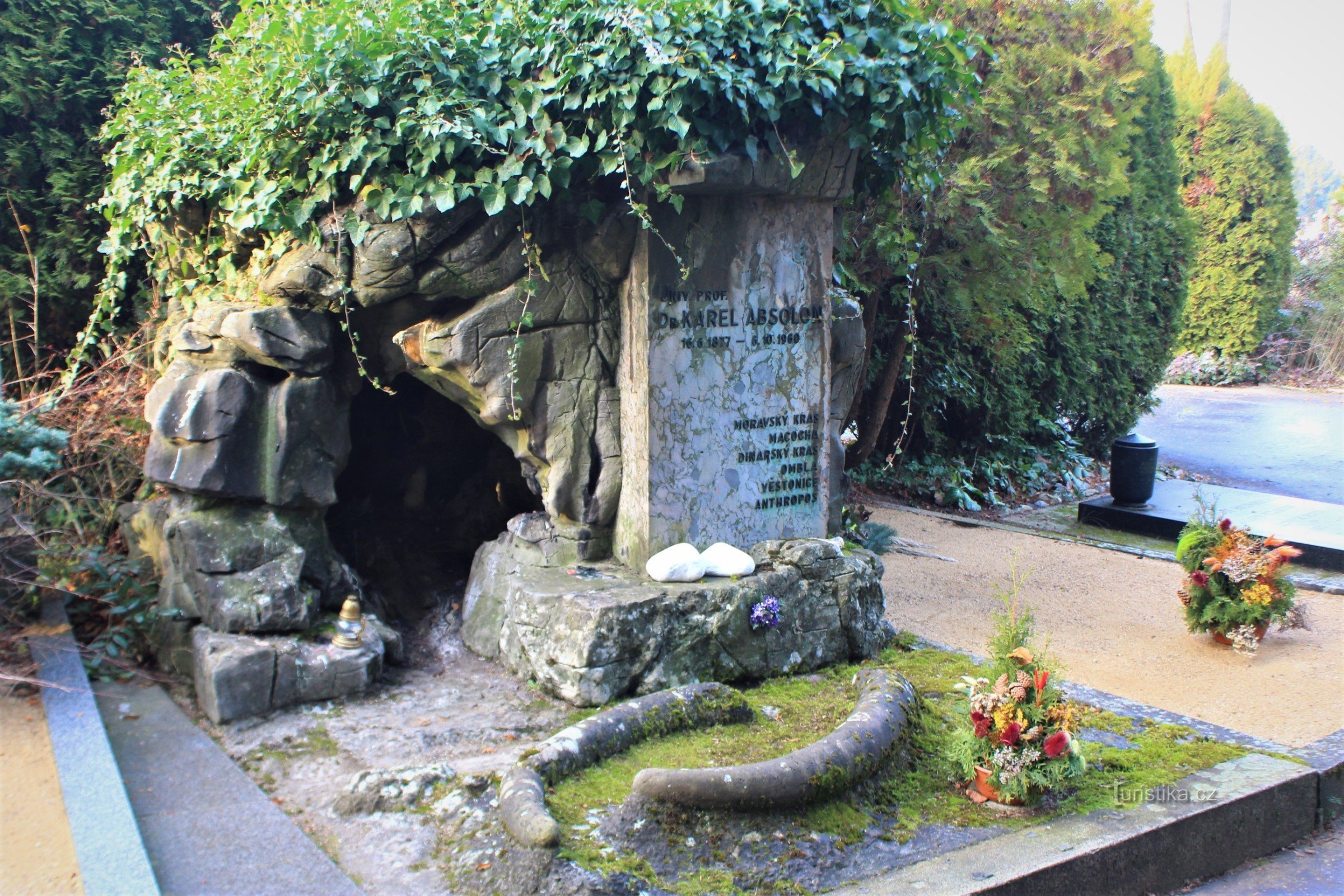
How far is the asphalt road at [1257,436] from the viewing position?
12344 mm

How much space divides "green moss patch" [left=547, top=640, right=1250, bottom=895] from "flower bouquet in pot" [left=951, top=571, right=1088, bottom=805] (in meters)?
0.10

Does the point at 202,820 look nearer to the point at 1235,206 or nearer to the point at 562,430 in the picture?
the point at 562,430

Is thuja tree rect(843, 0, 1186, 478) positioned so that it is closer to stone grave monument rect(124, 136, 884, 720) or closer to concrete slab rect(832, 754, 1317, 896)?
stone grave monument rect(124, 136, 884, 720)

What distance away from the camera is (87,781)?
11.9ft

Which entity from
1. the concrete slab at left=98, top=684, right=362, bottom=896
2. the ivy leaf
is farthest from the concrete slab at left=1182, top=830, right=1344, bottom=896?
the ivy leaf

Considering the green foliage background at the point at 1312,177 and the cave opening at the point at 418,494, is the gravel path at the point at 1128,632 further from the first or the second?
the green foliage background at the point at 1312,177

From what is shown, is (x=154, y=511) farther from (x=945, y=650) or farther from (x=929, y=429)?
(x=929, y=429)

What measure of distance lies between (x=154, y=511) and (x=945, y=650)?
14.6ft

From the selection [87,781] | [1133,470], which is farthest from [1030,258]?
[87,781]

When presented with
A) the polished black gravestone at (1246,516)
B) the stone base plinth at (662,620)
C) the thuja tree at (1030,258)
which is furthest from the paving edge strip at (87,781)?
the polished black gravestone at (1246,516)

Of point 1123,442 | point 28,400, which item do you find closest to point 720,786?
point 28,400

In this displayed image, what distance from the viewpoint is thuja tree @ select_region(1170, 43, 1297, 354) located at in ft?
62.3

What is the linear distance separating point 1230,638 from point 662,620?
3.76 m

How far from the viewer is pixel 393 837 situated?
3.55m
